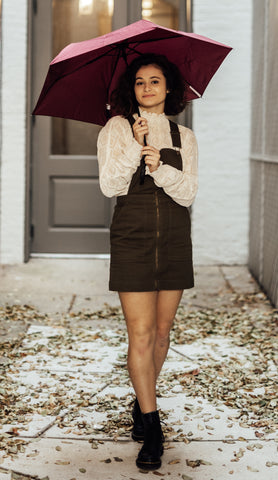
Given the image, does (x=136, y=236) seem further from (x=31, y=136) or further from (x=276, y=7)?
(x=31, y=136)

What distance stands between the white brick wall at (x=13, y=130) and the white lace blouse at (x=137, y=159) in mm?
4987

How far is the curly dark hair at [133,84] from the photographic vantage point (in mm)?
3422

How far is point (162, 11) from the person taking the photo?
8305 mm

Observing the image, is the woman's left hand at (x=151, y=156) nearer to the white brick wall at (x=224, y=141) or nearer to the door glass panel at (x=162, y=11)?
A: the white brick wall at (x=224, y=141)

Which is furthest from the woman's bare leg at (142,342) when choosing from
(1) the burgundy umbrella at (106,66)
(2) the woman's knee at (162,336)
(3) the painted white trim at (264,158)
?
(3) the painted white trim at (264,158)

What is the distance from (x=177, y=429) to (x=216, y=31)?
5.37m

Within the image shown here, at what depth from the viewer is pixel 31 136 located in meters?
8.38

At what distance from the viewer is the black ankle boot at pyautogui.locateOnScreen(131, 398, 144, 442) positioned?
3.56 metres

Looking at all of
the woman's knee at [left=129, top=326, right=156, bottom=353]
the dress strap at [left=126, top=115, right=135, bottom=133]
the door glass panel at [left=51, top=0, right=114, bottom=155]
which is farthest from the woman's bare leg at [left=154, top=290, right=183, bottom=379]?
the door glass panel at [left=51, top=0, right=114, bottom=155]

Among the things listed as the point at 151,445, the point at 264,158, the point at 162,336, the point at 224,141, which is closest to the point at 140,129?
the point at 162,336

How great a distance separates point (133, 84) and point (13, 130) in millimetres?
4968

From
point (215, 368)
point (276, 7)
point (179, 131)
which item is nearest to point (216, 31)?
point (276, 7)

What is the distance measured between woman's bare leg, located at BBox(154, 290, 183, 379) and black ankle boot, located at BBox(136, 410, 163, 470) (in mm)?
284

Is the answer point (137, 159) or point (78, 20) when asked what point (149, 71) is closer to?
point (137, 159)
